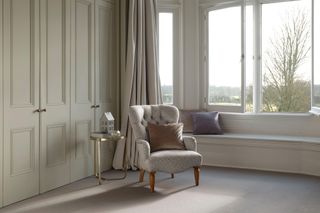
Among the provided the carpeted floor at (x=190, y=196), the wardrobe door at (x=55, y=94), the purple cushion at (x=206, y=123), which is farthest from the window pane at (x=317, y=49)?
the wardrobe door at (x=55, y=94)

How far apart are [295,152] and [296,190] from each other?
1.04 metres

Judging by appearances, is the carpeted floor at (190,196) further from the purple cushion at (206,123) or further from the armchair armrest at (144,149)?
the purple cushion at (206,123)

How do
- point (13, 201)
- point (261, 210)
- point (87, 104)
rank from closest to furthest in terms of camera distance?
point (261, 210) → point (13, 201) → point (87, 104)

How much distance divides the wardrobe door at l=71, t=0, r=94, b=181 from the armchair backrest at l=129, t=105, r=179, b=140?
25.7 inches

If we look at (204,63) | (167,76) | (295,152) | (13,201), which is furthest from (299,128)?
(13,201)

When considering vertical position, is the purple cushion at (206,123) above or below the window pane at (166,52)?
below

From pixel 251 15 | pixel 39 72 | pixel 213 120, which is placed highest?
pixel 251 15

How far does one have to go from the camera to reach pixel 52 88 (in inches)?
170

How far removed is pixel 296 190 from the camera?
4.20 m

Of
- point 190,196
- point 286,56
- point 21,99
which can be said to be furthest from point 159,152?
point 286,56

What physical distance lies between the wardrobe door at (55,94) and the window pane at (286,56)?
9.93 ft

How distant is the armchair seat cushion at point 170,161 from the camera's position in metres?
4.15

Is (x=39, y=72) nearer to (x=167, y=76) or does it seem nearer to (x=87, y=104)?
(x=87, y=104)

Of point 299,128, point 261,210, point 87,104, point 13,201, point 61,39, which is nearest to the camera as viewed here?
point 261,210
